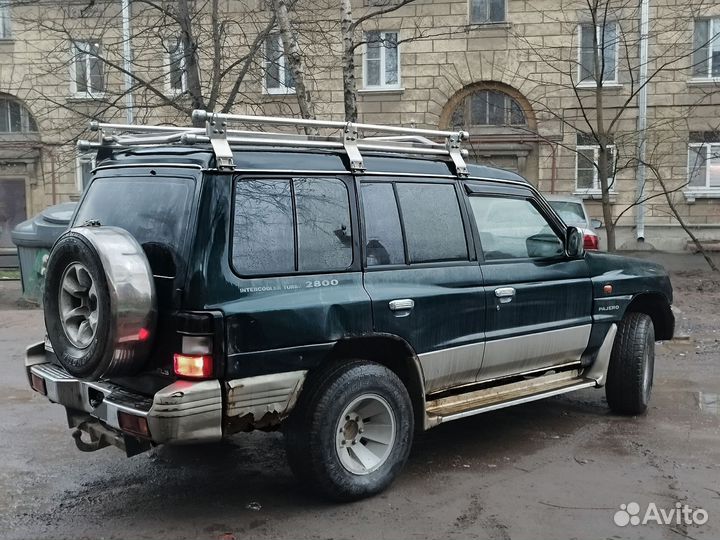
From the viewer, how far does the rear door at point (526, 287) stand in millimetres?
5172

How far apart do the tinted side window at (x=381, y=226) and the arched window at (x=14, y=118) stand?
67.0ft

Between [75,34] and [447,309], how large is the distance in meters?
17.6

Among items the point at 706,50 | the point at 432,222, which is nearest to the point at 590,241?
the point at 432,222

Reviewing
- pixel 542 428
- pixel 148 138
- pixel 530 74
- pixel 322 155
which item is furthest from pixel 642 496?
pixel 530 74

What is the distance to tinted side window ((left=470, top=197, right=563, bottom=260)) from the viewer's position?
5.27 m

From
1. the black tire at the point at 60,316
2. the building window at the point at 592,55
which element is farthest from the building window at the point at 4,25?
the black tire at the point at 60,316

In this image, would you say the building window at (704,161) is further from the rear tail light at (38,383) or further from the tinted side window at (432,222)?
→ the rear tail light at (38,383)

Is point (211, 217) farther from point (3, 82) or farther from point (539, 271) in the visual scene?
point (3, 82)

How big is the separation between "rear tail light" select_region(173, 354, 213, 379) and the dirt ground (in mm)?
899

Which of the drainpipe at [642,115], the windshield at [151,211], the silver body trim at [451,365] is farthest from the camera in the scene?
the drainpipe at [642,115]

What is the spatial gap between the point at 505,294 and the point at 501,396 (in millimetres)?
713

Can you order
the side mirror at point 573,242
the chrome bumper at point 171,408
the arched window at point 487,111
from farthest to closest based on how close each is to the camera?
the arched window at point 487,111, the side mirror at point 573,242, the chrome bumper at point 171,408

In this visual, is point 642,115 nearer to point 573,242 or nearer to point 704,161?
point 704,161

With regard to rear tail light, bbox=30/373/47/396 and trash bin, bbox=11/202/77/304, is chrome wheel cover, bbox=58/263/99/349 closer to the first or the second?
rear tail light, bbox=30/373/47/396
